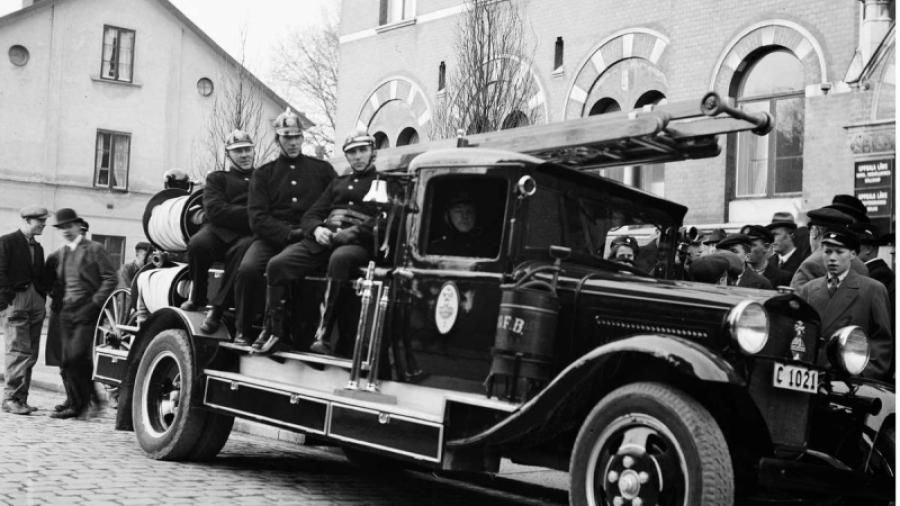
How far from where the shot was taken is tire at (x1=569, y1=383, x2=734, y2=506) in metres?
5.17

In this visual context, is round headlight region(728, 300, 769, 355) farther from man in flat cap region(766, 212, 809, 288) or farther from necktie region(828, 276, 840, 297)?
man in flat cap region(766, 212, 809, 288)

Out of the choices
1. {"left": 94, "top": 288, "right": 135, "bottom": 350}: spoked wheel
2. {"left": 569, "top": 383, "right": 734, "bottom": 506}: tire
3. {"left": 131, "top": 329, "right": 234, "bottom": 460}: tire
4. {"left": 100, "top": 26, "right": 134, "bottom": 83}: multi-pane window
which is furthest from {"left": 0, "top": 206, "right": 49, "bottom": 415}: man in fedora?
{"left": 100, "top": 26, "right": 134, "bottom": 83}: multi-pane window

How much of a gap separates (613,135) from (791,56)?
32.5 ft

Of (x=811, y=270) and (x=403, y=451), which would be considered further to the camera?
(x=811, y=270)

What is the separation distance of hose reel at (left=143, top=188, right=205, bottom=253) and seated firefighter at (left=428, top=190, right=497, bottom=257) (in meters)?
3.10

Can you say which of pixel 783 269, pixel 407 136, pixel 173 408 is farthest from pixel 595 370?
pixel 407 136

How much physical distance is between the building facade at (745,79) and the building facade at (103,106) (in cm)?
1422

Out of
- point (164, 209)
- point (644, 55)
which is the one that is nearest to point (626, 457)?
point (164, 209)

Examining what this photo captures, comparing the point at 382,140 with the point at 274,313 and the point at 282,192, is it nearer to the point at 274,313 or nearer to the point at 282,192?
the point at 282,192

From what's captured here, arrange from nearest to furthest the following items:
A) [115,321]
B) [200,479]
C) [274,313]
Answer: [200,479] → [274,313] → [115,321]

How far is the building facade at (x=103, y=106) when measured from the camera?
32.2 metres

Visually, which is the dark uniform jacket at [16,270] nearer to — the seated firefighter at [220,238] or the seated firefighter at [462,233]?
the seated firefighter at [220,238]

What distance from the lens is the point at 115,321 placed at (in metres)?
10.4

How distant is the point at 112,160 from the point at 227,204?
26171 millimetres
